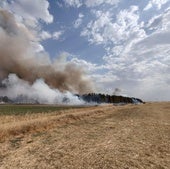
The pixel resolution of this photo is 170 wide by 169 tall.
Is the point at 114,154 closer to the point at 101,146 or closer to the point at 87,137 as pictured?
the point at 101,146

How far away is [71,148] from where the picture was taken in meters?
14.7

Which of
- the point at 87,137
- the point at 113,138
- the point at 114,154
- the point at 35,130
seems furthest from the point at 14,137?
the point at 114,154

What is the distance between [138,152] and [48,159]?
4413 mm

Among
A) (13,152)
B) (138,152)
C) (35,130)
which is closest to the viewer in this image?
(138,152)

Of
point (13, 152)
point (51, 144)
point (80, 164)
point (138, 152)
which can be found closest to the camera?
point (80, 164)

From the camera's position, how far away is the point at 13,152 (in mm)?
14125

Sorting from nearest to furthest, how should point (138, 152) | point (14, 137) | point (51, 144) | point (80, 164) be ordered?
1. point (80, 164)
2. point (138, 152)
3. point (51, 144)
4. point (14, 137)

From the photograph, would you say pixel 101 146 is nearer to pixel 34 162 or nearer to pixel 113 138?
pixel 113 138

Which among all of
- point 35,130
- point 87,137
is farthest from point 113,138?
point 35,130

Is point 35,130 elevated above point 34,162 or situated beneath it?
elevated above

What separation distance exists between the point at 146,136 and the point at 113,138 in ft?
8.05

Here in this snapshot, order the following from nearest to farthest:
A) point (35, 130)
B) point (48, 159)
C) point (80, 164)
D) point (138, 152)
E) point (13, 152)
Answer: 1. point (80, 164)
2. point (48, 159)
3. point (138, 152)
4. point (13, 152)
5. point (35, 130)

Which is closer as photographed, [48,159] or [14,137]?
[48,159]

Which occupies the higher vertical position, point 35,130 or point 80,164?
point 35,130
